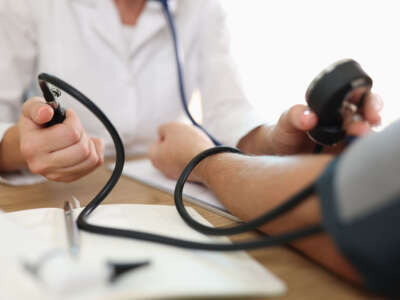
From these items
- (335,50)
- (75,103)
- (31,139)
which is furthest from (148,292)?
(335,50)

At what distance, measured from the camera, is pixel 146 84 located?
35.5 inches

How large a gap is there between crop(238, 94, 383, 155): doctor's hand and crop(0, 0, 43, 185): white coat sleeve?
49 centimetres

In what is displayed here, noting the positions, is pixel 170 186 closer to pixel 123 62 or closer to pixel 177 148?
pixel 177 148

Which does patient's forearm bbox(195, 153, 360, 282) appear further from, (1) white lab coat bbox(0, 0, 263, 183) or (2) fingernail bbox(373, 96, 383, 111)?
(1) white lab coat bbox(0, 0, 263, 183)

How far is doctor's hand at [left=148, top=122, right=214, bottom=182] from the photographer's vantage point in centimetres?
52

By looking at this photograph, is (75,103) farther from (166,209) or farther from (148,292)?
(148,292)

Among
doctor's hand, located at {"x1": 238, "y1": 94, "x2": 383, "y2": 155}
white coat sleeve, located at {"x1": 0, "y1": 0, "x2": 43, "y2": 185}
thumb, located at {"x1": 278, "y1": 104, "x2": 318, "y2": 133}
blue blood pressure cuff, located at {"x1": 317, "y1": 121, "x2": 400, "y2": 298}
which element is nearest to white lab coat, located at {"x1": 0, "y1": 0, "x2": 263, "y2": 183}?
white coat sleeve, located at {"x1": 0, "y1": 0, "x2": 43, "y2": 185}

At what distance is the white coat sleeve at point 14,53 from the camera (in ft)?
2.36

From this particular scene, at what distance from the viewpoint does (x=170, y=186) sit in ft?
1.69

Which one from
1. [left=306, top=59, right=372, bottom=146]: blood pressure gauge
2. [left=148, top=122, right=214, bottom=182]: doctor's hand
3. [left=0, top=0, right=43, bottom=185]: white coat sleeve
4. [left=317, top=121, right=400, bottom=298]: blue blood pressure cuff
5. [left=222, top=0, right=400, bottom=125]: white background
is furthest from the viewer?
[left=222, top=0, right=400, bottom=125]: white background

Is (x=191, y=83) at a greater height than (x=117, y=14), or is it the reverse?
(x=117, y=14)

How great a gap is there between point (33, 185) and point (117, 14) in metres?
0.47

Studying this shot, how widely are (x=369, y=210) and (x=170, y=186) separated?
1.10 feet

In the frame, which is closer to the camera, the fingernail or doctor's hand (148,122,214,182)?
the fingernail
